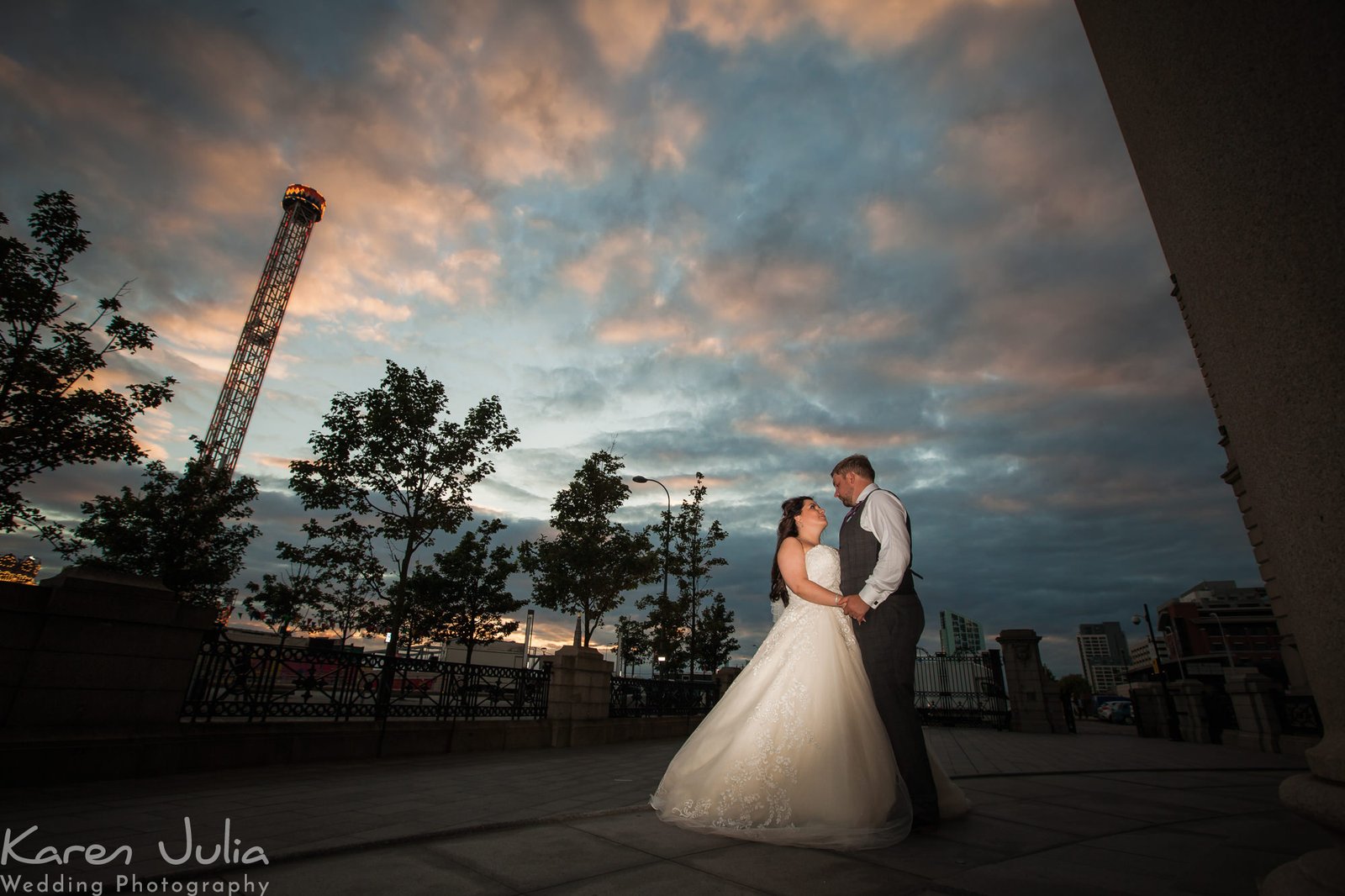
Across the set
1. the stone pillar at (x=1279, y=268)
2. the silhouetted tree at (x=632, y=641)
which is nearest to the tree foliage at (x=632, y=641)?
the silhouetted tree at (x=632, y=641)

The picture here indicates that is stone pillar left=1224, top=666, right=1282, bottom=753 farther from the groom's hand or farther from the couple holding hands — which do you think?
the groom's hand

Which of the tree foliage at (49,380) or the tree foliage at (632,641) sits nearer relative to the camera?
the tree foliage at (49,380)

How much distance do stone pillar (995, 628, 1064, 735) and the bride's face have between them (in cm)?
1782

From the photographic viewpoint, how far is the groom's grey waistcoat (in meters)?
4.35

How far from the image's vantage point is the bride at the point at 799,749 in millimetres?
3629

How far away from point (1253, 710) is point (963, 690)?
826 centimetres

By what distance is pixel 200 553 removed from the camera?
21281 millimetres

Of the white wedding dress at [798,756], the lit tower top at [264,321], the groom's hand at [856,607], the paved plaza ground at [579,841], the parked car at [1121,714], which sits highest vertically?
the lit tower top at [264,321]

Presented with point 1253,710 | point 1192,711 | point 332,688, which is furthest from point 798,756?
point 1192,711

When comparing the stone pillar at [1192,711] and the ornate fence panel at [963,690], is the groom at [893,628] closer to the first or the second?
the ornate fence panel at [963,690]

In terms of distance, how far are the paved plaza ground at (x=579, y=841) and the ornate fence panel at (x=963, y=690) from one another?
14.5m

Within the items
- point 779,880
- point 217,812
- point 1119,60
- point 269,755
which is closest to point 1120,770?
point 779,880

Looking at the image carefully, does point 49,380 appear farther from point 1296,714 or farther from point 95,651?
point 1296,714

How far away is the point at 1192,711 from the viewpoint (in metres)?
16.8
